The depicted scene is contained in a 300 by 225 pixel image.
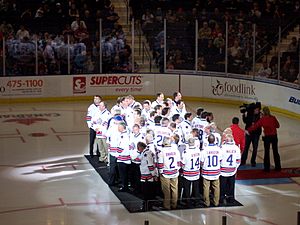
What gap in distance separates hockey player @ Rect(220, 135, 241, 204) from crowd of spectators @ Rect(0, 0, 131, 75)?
11.5 meters

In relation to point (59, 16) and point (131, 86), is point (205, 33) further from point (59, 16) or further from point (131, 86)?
point (59, 16)

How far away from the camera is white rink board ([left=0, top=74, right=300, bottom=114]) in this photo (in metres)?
22.3

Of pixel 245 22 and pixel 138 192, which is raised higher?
pixel 245 22

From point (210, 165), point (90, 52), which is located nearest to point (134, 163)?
point (210, 165)

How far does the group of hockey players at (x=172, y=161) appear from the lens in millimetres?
12164

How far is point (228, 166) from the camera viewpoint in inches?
485

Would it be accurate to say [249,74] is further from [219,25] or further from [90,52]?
[90,52]

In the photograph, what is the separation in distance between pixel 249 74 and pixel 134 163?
32.1 ft

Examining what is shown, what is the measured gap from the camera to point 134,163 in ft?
43.2

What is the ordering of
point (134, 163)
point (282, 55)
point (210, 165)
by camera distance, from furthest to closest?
point (282, 55), point (134, 163), point (210, 165)

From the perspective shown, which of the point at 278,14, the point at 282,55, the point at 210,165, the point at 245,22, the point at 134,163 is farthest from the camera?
the point at 278,14

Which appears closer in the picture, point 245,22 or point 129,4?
point 245,22

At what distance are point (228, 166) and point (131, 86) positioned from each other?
11.5 m

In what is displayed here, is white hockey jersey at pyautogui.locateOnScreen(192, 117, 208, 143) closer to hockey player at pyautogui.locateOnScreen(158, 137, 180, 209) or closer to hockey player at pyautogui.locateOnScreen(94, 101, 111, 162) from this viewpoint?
hockey player at pyautogui.locateOnScreen(94, 101, 111, 162)
